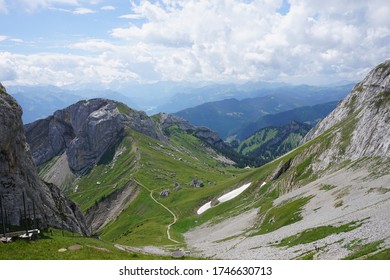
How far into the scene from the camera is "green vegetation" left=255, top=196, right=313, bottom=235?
82275mm

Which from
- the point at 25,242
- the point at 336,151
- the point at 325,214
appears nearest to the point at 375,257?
the point at 325,214

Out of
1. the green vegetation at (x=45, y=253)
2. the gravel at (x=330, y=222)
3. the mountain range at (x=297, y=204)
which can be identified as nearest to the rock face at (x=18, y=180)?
the mountain range at (x=297, y=204)

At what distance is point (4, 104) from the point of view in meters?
85.9

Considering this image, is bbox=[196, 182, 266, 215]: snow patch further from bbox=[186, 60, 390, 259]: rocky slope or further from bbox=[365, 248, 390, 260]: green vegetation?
bbox=[365, 248, 390, 260]: green vegetation

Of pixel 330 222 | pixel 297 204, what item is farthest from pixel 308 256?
pixel 297 204

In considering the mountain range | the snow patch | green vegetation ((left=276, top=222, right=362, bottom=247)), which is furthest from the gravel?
the snow patch

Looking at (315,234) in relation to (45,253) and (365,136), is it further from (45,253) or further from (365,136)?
(365,136)

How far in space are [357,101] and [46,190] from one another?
14221 cm

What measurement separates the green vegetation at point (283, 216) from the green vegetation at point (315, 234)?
1890cm

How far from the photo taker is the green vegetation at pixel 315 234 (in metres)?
53.8

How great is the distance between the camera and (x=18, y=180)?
81.6 metres

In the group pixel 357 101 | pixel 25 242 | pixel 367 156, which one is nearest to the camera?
pixel 25 242
